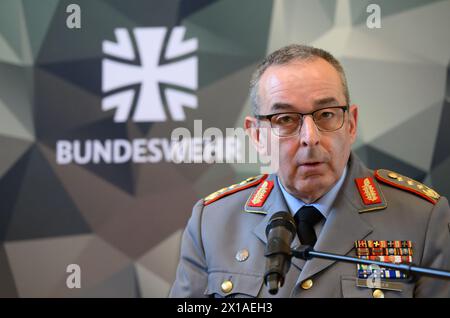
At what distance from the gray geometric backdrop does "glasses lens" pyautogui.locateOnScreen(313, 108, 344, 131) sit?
2.95 feet

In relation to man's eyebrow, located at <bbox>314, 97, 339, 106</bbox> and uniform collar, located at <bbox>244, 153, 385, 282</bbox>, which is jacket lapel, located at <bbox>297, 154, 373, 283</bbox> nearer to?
uniform collar, located at <bbox>244, 153, 385, 282</bbox>

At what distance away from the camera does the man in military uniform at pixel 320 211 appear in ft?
6.01

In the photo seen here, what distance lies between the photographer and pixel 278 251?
1225mm

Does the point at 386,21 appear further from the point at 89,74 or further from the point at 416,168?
the point at 89,74

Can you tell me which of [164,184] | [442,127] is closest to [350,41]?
[442,127]

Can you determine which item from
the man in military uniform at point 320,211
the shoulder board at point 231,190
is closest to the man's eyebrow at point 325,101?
the man in military uniform at point 320,211

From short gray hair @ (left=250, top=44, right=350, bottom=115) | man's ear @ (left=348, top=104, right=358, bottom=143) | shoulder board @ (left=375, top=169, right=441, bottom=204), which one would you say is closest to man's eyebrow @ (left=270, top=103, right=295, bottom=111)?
short gray hair @ (left=250, top=44, right=350, bottom=115)

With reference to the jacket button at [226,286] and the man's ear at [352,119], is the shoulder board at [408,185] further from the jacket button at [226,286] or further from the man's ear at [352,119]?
the jacket button at [226,286]

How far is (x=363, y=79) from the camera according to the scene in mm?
2734

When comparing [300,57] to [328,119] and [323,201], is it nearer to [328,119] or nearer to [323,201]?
[328,119]

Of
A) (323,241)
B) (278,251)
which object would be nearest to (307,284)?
(323,241)

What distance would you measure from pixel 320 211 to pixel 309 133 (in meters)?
0.30

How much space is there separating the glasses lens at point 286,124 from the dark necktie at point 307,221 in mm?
277

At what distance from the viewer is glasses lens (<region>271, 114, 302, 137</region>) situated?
1893 mm
